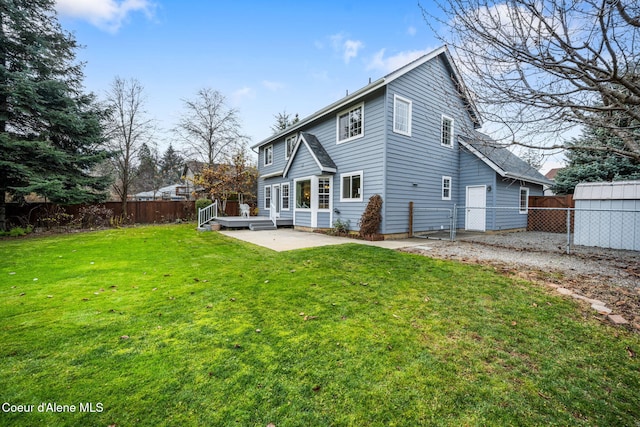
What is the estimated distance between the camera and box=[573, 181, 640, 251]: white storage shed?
25.2 feet

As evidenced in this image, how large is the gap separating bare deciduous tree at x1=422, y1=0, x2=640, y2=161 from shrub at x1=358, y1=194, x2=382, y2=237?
5952 millimetres

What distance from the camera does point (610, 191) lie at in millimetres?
7953

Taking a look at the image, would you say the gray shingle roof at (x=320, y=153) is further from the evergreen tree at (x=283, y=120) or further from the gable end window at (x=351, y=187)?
the evergreen tree at (x=283, y=120)

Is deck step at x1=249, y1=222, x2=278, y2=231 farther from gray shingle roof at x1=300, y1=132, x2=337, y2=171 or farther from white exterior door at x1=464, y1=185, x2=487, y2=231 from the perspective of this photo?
white exterior door at x1=464, y1=185, x2=487, y2=231

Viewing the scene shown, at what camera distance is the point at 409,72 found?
10820 millimetres

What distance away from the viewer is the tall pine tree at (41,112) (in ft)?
36.6

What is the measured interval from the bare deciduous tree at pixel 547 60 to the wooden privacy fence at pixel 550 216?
1279cm

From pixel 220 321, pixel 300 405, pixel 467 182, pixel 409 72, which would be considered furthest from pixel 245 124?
pixel 300 405

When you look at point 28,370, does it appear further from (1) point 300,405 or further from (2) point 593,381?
(2) point 593,381

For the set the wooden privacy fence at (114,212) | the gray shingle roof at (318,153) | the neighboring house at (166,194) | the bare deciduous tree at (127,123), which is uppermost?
the bare deciduous tree at (127,123)

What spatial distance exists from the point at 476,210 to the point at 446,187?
1.81m

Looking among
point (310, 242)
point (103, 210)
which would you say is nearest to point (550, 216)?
point (310, 242)

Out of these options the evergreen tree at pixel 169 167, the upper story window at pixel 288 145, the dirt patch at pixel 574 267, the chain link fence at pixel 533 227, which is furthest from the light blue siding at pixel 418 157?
the evergreen tree at pixel 169 167

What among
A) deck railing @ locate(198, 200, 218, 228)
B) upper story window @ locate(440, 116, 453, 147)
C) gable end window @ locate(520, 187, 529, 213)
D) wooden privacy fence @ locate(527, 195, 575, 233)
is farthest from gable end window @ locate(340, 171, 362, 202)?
wooden privacy fence @ locate(527, 195, 575, 233)
